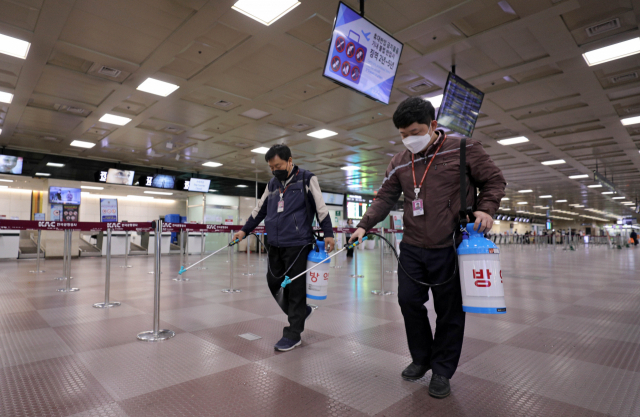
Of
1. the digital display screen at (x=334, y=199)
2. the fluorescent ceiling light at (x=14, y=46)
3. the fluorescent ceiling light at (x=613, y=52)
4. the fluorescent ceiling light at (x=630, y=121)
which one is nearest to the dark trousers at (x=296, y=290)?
the fluorescent ceiling light at (x=14, y=46)

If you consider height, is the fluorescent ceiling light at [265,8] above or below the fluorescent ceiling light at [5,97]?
above

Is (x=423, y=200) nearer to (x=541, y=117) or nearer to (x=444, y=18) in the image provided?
(x=444, y=18)

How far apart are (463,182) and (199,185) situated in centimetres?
1605

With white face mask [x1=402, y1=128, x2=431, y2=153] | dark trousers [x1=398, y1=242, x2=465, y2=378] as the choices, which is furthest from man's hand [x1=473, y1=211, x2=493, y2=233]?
white face mask [x1=402, y1=128, x2=431, y2=153]

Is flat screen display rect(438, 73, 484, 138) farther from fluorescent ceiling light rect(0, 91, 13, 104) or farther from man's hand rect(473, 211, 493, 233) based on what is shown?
fluorescent ceiling light rect(0, 91, 13, 104)

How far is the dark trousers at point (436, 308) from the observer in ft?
6.52

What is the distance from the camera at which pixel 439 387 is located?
197cm

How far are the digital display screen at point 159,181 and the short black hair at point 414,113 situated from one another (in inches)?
594

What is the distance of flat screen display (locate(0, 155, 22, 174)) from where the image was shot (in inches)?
471

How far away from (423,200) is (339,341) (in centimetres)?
159

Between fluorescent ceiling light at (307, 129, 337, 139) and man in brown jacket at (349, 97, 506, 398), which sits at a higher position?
fluorescent ceiling light at (307, 129, 337, 139)

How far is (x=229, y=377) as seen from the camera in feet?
7.38

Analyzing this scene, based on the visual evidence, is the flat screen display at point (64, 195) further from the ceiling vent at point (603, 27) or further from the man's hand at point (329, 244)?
the ceiling vent at point (603, 27)

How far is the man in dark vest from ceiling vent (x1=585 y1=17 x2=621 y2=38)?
526cm
